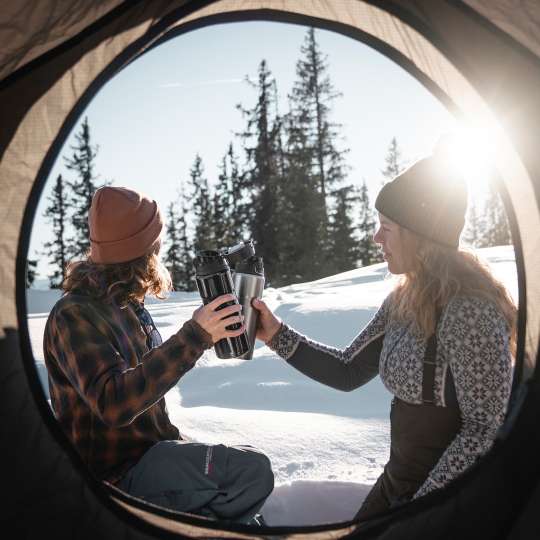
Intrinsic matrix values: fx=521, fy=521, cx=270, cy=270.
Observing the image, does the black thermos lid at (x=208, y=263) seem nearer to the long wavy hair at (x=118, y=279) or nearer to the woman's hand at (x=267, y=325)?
the long wavy hair at (x=118, y=279)

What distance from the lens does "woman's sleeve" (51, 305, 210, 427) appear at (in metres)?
1.52

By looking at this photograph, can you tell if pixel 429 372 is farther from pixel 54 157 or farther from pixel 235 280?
pixel 54 157

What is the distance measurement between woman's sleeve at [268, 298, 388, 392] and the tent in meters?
0.77

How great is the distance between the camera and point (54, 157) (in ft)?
4.83

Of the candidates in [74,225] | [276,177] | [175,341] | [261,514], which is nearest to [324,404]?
[261,514]

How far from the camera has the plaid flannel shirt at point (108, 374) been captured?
5.03 ft

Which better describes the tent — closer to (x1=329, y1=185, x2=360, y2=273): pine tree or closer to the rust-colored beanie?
the rust-colored beanie

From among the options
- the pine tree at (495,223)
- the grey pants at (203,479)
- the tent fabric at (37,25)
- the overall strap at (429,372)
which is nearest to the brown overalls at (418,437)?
the overall strap at (429,372)

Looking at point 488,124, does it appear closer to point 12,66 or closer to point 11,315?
point 12,66

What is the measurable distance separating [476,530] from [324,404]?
Answer: 240cm

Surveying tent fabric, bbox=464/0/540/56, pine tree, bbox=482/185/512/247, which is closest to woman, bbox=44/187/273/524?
tent fabric, bbox=464/0/540/56

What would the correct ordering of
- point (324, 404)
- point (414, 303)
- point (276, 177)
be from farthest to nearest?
point (276, 177) → point (324, 404) → point (414, 303)

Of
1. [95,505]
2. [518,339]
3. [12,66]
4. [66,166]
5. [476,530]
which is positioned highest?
[66,166]

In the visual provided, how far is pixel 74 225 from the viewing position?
23.3 m
